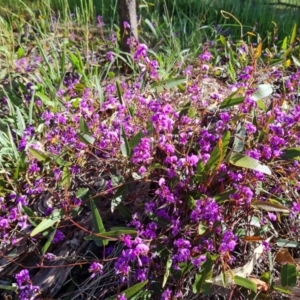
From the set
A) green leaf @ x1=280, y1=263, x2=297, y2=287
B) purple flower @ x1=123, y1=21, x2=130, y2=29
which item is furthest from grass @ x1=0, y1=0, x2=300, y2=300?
purple flower @ x1=123, y1=21, x2=130, y2=29

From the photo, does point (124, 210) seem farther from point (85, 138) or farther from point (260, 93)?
point (260, 93)

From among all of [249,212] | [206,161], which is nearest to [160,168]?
[206,161]

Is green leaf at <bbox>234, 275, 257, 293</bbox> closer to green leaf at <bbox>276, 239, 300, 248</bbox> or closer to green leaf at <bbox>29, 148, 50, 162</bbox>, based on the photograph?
green leaf at <bbox>276, 239, 300, 248</bbox>

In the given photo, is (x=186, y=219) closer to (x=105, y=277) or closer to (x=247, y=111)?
(x=105, y=277)

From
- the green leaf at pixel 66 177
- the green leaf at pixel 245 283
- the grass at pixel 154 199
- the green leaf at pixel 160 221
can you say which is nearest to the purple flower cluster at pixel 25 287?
the grass at pixel 154 199

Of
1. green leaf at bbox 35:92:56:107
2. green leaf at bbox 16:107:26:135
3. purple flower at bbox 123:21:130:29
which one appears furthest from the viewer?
purple flower at bbox 123:21:130:29
